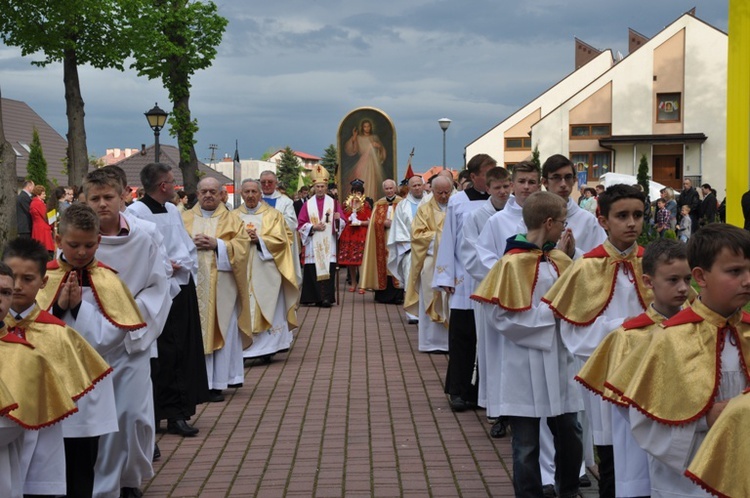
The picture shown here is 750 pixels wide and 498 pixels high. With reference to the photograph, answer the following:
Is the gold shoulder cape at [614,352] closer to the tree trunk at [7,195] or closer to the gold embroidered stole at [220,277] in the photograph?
the gold embroidered stole at [220,277]

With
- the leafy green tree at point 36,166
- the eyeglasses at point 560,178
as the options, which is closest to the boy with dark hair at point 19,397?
the eyeglasses at point 560,178

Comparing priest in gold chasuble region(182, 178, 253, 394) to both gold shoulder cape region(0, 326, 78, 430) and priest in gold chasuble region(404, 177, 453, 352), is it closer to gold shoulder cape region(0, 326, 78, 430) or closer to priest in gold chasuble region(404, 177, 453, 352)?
priest in gold chasuble region(404, 177, 453, 352)

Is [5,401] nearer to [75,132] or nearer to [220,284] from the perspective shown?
[220,284]

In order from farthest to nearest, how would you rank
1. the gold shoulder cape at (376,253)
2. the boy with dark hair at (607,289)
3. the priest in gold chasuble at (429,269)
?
the gold shoulder cape at (376,253) < the priest in gold chasuble at (429,269) < the boy with dark hair at (607,289)

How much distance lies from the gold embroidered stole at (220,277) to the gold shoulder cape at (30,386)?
5678 mm

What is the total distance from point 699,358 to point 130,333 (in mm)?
3338

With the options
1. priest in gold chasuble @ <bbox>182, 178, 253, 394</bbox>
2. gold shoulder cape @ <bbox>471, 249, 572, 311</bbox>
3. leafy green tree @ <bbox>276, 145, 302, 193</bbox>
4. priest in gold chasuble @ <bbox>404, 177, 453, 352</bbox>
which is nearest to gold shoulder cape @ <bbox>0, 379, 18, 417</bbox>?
gold shoulder cape @ <bbox>471, 249, 572, 311</bbox>

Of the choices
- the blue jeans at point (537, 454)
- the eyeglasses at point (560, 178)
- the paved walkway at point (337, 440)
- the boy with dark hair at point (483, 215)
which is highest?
the eyeglasses at point (560, 178)

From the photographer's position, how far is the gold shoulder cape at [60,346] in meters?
4.82

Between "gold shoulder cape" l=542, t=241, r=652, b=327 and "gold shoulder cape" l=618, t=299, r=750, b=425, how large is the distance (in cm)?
139

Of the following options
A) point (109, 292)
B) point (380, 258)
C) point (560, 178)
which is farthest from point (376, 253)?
point (109, 292)

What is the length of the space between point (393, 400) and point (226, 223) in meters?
2.32

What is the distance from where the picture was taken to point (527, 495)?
229 inches

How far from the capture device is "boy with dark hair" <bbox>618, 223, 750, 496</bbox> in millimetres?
3748
